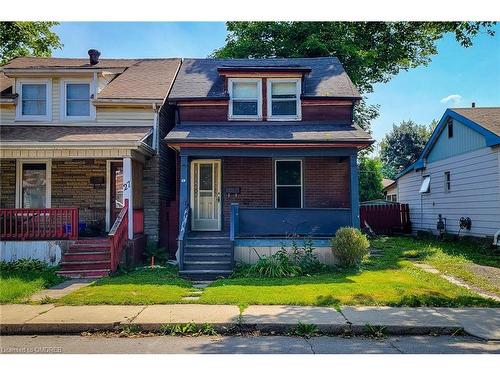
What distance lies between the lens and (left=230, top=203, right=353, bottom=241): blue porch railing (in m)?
11.5

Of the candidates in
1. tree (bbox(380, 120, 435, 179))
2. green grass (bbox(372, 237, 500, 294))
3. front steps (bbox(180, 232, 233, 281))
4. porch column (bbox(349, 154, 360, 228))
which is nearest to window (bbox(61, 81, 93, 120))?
front steps (bbox(180, 232, 233, 281))

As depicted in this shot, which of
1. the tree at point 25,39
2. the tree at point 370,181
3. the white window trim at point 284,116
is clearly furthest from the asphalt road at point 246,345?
the tree at point 370,181

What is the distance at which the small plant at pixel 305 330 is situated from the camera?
5986 millimetres

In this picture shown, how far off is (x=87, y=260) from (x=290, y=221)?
573cm

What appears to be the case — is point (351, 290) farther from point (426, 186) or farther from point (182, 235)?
point (426, 186)

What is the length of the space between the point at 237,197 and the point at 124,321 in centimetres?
762

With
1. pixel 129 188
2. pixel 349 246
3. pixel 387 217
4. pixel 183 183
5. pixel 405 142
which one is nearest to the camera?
pixel 349 246

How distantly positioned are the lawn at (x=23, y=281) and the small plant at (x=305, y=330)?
538 cm

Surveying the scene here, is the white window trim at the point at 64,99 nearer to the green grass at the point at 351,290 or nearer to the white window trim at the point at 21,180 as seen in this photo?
the white window trim at the point at 21,180

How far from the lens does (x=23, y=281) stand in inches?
362

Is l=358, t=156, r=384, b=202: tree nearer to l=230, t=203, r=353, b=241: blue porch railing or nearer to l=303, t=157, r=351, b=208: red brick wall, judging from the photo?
l=303, t=157, r=351, b=208: red brick wall

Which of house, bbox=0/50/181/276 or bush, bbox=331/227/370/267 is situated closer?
bush, bbox=331/227/370/267

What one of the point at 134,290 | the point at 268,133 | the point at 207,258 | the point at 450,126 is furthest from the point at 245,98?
the point at 450,126

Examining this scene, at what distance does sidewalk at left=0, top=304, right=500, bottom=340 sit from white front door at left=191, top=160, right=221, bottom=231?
624 cm
